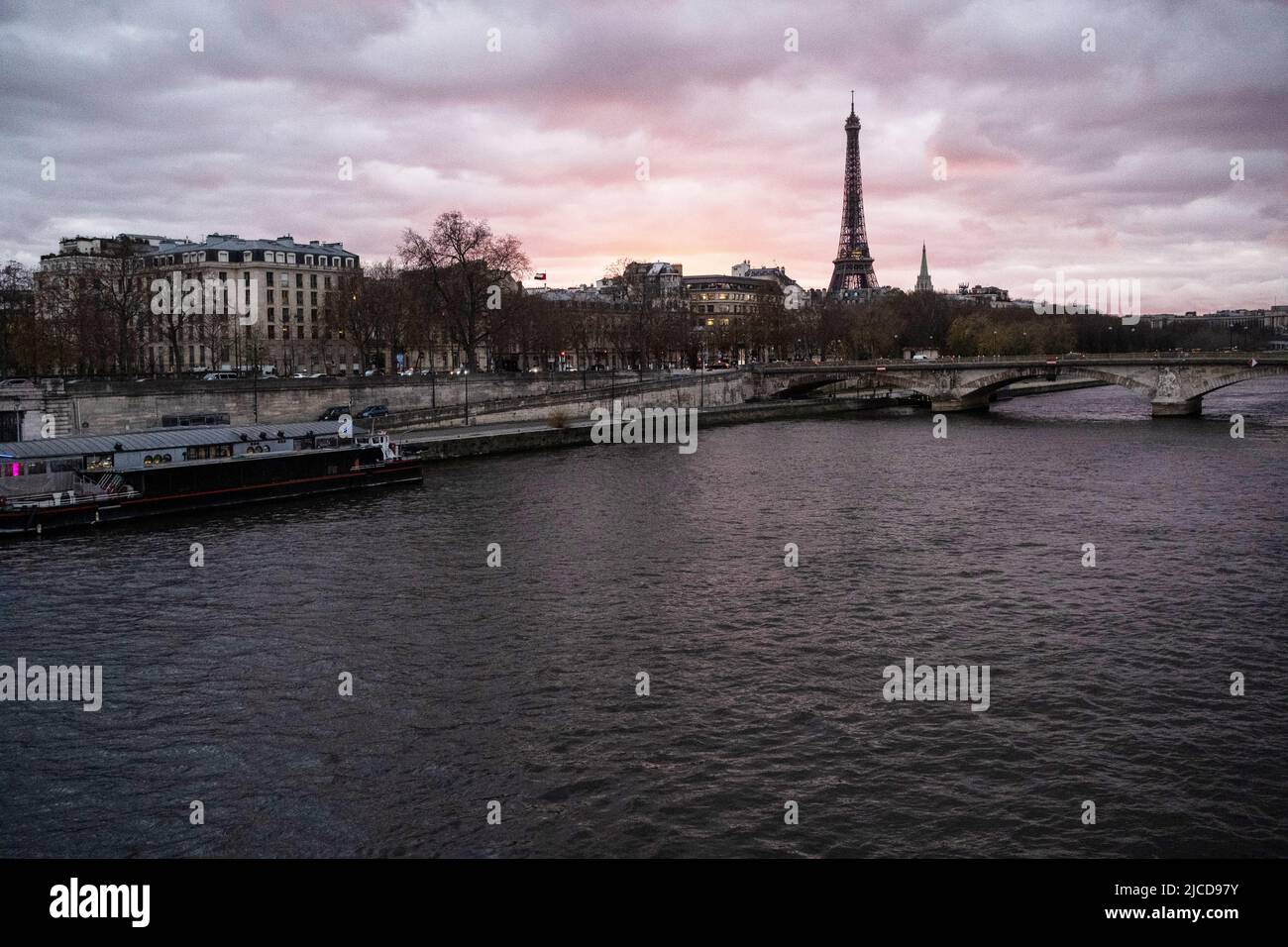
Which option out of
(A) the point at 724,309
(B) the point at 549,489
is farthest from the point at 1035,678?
(A) the point at 724,309

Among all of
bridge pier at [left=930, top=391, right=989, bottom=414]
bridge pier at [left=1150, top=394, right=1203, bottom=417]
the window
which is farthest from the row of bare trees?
bridge pier at [left=1150, top=394, right=1203, bottom=417]

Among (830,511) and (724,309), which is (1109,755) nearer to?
(830,511)

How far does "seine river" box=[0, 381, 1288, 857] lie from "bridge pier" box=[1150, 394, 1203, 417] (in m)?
34.8

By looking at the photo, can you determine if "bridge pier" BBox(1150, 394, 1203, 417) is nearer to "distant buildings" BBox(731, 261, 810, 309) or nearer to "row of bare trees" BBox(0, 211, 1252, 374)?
"row of bare trees" BBox(0, 211, 1252, 374)

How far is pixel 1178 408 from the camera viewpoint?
2477 inches

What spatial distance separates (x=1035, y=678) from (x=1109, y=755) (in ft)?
9.44

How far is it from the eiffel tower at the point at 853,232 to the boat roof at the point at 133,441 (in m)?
135

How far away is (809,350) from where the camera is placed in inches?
4700

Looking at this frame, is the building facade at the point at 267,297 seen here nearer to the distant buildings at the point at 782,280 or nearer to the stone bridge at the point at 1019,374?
the stone bridge at the point at 1019,374

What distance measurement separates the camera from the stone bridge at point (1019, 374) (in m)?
62.2

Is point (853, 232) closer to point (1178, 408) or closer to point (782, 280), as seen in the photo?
point (782, 280)

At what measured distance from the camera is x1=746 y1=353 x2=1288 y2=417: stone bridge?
6219 centimetres

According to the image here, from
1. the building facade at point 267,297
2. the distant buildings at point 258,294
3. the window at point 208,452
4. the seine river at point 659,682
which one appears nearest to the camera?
the seine river at point 659,682

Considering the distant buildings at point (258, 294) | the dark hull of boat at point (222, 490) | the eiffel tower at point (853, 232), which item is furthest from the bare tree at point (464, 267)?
the eiffel tower at point (853, 232)
